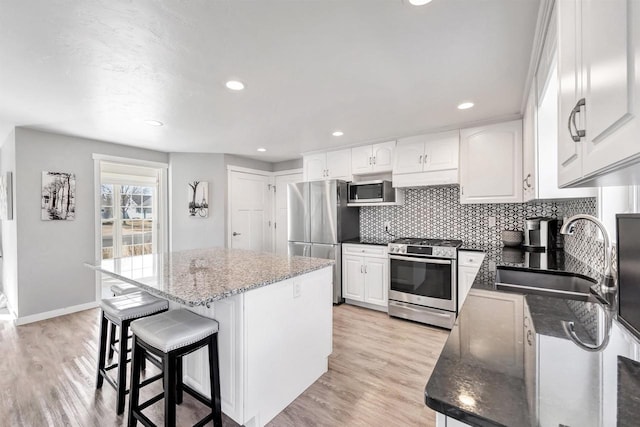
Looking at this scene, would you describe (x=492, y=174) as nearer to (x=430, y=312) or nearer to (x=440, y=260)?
(x=440, y=260)

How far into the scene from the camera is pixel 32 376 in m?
2.19

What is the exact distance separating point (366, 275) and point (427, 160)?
164cm

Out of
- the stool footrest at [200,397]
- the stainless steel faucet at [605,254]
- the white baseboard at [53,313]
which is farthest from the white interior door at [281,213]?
the stainless steel faucet at [605,254]

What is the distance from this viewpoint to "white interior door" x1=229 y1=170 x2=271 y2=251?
15.9 ft

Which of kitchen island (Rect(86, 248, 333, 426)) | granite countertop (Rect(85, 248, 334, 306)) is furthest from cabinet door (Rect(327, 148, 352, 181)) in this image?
kitchen island (Rect(86, 248, 333, 426))

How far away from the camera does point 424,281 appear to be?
3205 mm

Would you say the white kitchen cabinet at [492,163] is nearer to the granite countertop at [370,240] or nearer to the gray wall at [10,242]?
the granite countertop at [370,240]

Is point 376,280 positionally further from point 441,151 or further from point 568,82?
point 568,82

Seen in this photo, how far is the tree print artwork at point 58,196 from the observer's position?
3406mm

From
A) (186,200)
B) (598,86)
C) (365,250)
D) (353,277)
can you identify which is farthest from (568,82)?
(186,200)

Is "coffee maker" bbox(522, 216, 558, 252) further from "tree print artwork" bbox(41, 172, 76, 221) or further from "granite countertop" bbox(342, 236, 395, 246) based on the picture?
"tree print artwork" bbox(41, 172, 76, 221)

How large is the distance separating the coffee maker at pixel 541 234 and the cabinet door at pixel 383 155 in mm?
1648

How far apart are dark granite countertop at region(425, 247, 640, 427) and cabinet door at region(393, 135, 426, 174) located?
8.21 ft

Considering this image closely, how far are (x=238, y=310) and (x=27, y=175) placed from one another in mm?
3567
